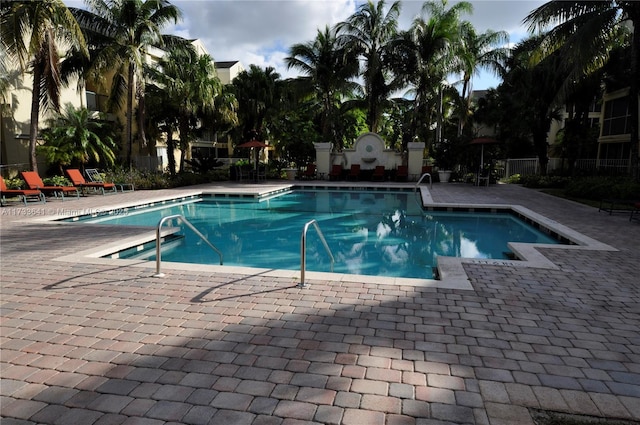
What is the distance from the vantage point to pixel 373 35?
893 inches

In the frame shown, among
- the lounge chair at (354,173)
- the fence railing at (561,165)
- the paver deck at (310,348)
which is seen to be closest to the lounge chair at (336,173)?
the lounge chair at (354,173)

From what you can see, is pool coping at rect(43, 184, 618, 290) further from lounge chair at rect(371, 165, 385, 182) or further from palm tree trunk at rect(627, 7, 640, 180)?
lounge chair at rect(371, 165, 385, 182)

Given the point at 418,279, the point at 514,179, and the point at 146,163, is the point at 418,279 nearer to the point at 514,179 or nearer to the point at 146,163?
the point at 146,163

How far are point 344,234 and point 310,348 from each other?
277 inches

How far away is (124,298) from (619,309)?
522 centimetres

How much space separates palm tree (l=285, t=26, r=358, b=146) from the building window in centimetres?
1450

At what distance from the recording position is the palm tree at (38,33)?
12.1 m

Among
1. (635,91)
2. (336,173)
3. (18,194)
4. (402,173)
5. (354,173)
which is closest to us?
(18,194)

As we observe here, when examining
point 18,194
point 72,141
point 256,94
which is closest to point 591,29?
point 256,94

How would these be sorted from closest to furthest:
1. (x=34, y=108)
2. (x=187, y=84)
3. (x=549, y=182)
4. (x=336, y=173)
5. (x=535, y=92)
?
(x=34, y=108)
(x=549, y=182)
(x=187, y=84)
(x=535, y=92)
(x=336, y=173)

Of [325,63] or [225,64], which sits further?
[225,64]

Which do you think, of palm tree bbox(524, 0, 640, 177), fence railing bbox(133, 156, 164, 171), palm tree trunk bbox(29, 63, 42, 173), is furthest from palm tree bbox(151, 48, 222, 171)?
palm tree bbox(524, 0, 640, 177)

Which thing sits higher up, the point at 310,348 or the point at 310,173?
the point at 310,173

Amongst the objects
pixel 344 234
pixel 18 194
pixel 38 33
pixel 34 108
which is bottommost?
pixel 344 234
